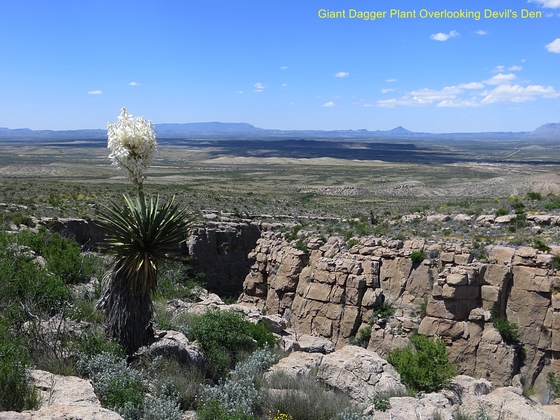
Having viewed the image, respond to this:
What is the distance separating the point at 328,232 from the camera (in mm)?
27078

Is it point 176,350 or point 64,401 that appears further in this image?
point 176,350

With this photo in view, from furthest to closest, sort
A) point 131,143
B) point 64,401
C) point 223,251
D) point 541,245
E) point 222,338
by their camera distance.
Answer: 1. point 223,251
2. point 541,245
3. point 222,338
4. point 131,143
5. point 64,401

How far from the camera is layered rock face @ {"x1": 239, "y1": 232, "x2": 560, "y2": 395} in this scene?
18.4 meters

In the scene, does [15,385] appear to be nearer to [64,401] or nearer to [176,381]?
[64,401]

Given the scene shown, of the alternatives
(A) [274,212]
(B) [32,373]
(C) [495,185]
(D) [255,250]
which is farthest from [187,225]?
(C) [495,185]

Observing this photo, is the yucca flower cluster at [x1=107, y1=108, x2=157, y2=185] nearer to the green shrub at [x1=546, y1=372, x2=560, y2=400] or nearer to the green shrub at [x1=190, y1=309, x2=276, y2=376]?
the green shrub at [x1=190, y1=309, x2=276, y2=376]

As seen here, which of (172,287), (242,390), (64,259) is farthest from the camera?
(172,287)

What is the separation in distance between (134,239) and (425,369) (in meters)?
6.96

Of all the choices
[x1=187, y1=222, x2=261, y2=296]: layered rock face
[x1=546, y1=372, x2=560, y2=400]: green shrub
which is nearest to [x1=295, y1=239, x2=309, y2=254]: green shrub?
[x1=187, y1=222, x2=261, y2=296]: layered rock face

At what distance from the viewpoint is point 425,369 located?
459 inches

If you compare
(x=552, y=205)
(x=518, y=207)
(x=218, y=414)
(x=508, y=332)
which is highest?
(x=552, y=205)

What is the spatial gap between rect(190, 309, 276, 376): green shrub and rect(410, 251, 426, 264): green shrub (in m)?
10.8

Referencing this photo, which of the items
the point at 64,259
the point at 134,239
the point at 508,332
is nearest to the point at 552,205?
the point at 508,332

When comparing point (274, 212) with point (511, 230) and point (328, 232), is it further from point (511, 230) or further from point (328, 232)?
point (511, 230)
